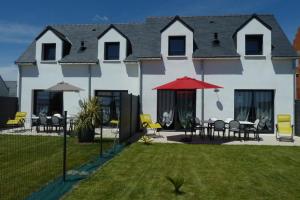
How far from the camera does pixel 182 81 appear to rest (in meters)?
14.2

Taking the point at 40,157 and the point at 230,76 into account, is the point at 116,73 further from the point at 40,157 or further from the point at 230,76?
→ the point at 40,157

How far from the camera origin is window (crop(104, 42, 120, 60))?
65.5 ft

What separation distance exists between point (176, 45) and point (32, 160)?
484 inches

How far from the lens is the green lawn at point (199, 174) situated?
6.30m

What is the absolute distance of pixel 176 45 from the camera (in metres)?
18.7

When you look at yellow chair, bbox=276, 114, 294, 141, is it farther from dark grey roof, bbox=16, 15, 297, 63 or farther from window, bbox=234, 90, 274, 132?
dark grey roof, bbox=16, 15, 297, 63

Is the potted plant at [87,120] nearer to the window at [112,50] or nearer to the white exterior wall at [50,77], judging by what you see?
the white exterior wall at [50,77]

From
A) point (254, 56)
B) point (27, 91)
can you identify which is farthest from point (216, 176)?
point (27, 91)

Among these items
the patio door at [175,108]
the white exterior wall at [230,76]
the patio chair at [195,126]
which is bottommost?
the patio chair at [195,126]

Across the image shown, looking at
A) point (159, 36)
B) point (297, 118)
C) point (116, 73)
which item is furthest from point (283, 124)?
point (116, 73)

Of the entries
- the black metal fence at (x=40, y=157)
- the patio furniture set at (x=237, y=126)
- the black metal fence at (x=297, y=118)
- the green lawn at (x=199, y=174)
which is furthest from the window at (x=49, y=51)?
the black metal fence at (x=297, y=118)

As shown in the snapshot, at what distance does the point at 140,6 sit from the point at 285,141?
39.9 feet

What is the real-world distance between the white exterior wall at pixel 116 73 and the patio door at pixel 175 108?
204 cm

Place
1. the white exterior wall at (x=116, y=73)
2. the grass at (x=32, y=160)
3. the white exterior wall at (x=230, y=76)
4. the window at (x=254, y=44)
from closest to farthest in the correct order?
1. the grass at (x=32, y=160)
2. the white exterior wall at (x=230, y=76)
3. the window at (x=254, y=44)
4. the white exterior wall at (x=116, y=73)
